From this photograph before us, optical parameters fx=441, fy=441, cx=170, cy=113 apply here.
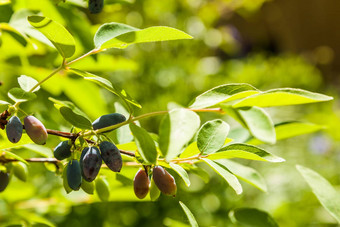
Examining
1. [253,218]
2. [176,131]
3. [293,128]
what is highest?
[176,131]

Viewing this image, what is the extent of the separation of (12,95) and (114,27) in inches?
4.8

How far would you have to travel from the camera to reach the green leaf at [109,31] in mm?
451

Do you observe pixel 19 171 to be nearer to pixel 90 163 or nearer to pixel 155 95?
pixel 90 163

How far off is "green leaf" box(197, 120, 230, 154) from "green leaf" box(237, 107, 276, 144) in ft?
0.20

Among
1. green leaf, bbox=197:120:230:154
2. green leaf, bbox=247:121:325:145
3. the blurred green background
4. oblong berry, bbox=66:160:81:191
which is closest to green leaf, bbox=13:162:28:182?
the blurred green background

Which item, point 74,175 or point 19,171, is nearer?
point 74,175

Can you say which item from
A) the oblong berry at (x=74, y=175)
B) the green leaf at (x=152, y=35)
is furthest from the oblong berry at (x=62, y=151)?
the green leaf at (x=152, y=35)

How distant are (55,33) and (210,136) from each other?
0.18 m

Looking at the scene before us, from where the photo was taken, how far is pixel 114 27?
1.50 ft

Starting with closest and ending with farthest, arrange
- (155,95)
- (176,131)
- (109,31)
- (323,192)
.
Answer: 1. (176,131)
2. (109,31)
3. (323,192)
4. (155,95)

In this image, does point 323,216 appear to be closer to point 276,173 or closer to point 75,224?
point 276,173

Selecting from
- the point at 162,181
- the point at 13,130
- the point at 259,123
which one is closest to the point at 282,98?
the point at 259,123

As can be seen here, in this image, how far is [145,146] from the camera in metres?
0.40

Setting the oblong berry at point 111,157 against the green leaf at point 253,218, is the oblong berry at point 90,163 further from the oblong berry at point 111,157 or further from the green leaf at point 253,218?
the green leaf at point 253,218
